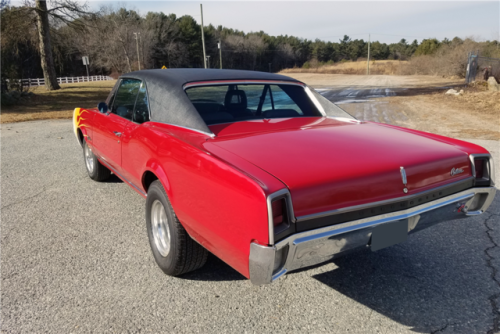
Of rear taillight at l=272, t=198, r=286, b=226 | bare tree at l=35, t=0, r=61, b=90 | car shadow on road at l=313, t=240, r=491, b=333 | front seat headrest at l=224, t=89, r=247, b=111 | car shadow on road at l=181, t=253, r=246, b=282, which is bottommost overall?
car shadow on road at l=313, t=240, r=491, b=333

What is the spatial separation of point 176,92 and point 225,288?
157 centimetres

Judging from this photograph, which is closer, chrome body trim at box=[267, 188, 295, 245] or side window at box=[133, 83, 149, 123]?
chrome body trim at box=[267, 188, 295, 245]

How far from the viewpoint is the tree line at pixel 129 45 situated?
19.5 m

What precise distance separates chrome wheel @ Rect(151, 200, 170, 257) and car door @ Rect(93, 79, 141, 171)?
0.96 m

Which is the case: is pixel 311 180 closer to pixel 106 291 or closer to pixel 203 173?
pixel 203 173

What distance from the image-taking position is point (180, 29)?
70.1 meters

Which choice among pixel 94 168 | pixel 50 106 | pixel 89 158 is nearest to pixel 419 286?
pixel 94 168

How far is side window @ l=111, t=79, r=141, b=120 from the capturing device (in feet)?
12.1

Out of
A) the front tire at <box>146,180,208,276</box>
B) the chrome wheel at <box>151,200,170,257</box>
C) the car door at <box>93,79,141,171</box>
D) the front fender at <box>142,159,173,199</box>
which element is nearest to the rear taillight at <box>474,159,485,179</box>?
the front tire at <box>146,180,208,276</box>

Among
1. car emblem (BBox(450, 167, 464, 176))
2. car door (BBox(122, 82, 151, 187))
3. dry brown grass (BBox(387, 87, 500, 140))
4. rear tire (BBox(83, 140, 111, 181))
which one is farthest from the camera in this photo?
dry brown grass (BBox(387, 87, 500, 140))

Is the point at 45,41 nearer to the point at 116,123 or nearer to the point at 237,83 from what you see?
the point at 116,123

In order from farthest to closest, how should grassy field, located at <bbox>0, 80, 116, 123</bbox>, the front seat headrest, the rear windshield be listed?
grassy field, located at <bbox>0, 80, 116, 123</bbox>, the front seat headrest, the rear windshield

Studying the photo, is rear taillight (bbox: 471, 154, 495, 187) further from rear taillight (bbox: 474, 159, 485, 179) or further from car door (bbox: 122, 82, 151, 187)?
car door (bbox: 122, 82, 151, 187)

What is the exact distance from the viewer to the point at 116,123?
151 inches
